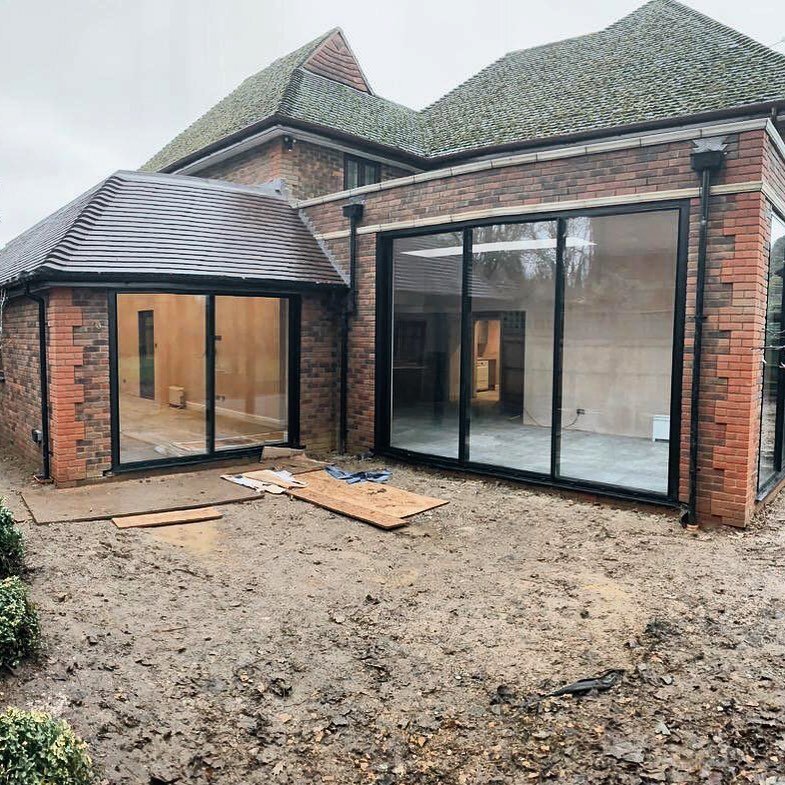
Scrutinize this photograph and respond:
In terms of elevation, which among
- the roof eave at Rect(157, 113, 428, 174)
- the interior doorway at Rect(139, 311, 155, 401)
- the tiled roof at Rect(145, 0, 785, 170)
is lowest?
the interior doorway at Rect(139, 311, 155, 401)

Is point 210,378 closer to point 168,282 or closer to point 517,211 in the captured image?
point 168,282

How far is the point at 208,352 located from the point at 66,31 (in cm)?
1634

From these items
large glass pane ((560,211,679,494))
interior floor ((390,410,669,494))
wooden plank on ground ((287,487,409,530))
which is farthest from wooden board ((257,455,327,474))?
large glass pane ((560,211,679,494))

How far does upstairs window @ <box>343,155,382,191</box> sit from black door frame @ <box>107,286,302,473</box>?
4566 millimetres

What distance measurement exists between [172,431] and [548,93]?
39.2 feet

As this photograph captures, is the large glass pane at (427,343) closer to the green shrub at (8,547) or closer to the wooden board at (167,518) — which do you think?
the wooden board at (167,518)

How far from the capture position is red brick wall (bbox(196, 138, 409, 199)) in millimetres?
11867

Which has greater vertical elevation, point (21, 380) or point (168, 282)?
point (168, 282)

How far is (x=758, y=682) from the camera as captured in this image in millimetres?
3504

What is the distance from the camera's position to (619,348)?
9234 mm

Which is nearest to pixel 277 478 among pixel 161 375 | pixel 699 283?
pixel 161 375

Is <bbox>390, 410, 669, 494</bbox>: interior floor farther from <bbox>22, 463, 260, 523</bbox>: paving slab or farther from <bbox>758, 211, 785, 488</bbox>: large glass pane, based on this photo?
<bbox>22, 463, 260, 523</bbox>: paving slab

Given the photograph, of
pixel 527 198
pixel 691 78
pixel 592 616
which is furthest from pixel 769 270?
pixel 691 78

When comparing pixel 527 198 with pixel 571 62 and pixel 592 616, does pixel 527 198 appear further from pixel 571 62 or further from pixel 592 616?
pixel 571 62
